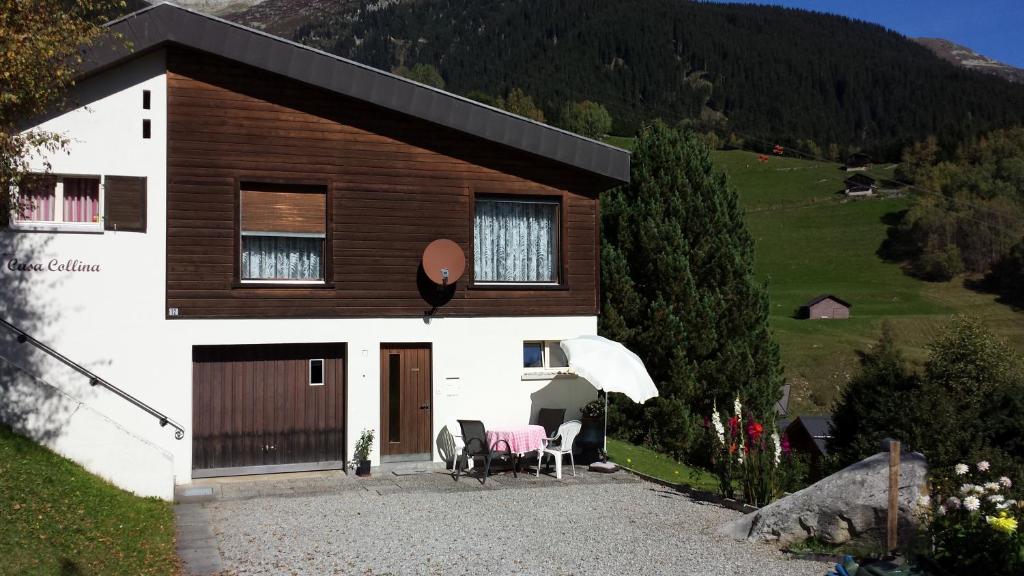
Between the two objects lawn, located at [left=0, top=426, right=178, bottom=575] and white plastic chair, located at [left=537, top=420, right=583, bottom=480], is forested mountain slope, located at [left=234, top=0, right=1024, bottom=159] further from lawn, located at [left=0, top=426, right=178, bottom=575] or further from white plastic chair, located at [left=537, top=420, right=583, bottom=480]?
lawn, located at [left=0, top=426, right=178, bottom=575]

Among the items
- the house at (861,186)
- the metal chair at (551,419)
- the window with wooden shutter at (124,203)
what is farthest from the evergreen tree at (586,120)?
the window with wooden shutter at (124,203)

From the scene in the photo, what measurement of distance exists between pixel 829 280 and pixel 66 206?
70604 millimetres

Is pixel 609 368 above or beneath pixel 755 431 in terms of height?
above

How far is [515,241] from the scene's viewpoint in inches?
608

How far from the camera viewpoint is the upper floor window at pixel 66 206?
1293 centimetres

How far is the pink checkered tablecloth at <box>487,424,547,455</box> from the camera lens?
44.9ft

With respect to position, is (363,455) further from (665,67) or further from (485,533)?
(665,67)

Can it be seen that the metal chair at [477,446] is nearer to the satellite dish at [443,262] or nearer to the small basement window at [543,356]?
the small basement window at [543,356]

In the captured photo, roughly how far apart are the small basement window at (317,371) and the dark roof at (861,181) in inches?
3621

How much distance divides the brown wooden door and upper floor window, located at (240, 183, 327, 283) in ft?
5.84

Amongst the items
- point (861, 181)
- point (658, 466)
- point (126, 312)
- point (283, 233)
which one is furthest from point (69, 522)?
point (861, 181)

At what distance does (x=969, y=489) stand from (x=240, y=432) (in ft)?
32.6

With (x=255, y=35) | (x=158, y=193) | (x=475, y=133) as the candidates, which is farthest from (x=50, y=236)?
(x=475, y=133)

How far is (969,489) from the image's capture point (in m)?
8.10
